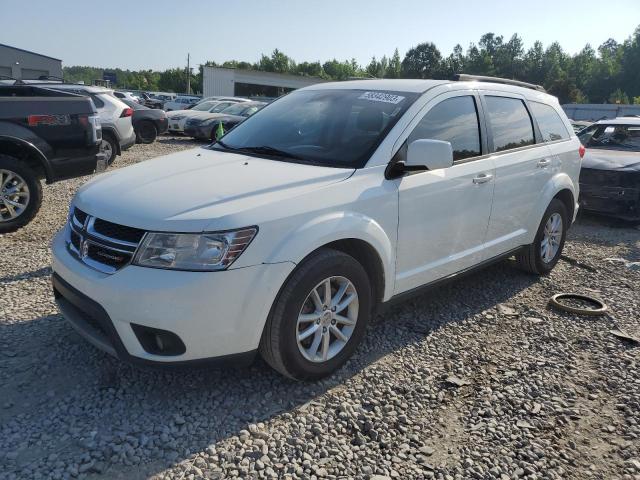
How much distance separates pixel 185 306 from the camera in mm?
2605

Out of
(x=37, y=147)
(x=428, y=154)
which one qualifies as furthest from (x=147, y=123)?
(x=428, y=154)

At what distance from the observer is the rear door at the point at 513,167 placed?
14.3ft

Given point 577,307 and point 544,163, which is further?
point 544,163

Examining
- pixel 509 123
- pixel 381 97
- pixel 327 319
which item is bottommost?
pixel 327 319

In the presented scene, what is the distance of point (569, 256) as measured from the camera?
638cm

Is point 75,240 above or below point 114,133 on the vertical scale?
below

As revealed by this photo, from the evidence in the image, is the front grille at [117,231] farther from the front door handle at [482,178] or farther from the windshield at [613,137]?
the windshield at [613,137]

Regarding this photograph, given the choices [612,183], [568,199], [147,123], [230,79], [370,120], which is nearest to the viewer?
[370,120]

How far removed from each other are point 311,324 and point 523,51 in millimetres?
130240

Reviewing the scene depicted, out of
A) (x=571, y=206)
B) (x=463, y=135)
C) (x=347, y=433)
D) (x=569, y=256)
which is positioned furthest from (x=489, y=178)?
(x=569, y=256)

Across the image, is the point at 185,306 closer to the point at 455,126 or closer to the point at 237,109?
the point at 455,126

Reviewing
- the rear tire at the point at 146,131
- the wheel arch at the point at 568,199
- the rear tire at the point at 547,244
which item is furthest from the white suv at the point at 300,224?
the rear tire at the point at 146,131

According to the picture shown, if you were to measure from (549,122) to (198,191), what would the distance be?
3.81 meters

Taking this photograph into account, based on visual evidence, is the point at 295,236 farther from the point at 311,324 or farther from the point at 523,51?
the point at 523,51
